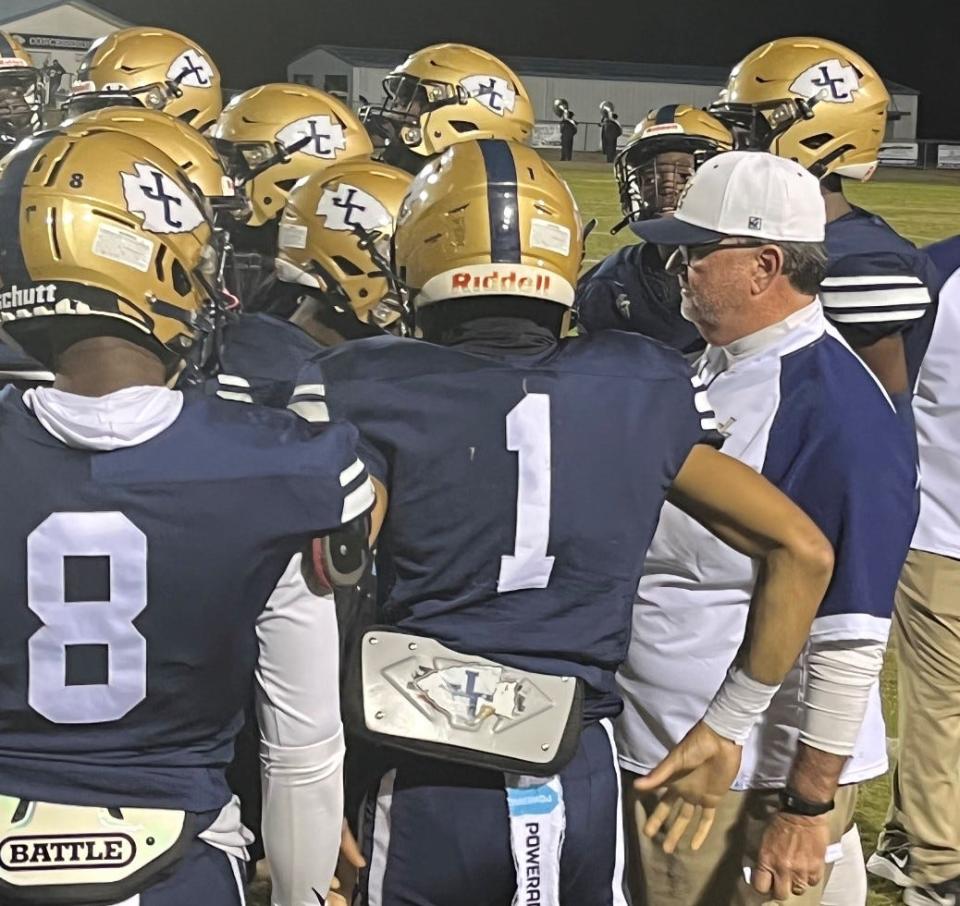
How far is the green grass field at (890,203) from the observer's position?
47.7 feet

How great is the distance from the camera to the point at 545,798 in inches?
79.0

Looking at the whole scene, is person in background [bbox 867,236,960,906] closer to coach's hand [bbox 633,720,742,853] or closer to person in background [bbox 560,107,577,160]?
coach's hand [bbox 633,720,742,853]

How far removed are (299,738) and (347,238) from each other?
170cm

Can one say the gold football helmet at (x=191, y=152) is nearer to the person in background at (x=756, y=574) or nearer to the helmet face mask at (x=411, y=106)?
the person in background at (x=756, y=574)

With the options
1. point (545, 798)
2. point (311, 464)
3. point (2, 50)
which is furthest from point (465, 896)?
point (2, 50)

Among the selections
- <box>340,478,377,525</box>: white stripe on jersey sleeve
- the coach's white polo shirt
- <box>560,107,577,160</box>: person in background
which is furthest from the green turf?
<box>340,478,377,525</box>: white stripe on jersey sleeve

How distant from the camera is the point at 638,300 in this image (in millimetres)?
3787

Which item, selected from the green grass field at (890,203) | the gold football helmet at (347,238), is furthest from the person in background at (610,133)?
the gold football helmet at (347,238)

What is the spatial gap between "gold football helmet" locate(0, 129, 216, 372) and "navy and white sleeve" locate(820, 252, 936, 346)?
66.9 inches

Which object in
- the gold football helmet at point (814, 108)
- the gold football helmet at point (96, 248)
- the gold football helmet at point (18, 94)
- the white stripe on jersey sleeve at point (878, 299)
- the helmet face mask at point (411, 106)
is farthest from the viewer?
the gold football helmet at point (18, 94)

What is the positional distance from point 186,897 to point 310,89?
370cm

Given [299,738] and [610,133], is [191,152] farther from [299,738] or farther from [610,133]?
[610,133]

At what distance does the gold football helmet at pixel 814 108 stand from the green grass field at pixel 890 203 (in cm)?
197

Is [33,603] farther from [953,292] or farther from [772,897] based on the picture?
[953,292]
